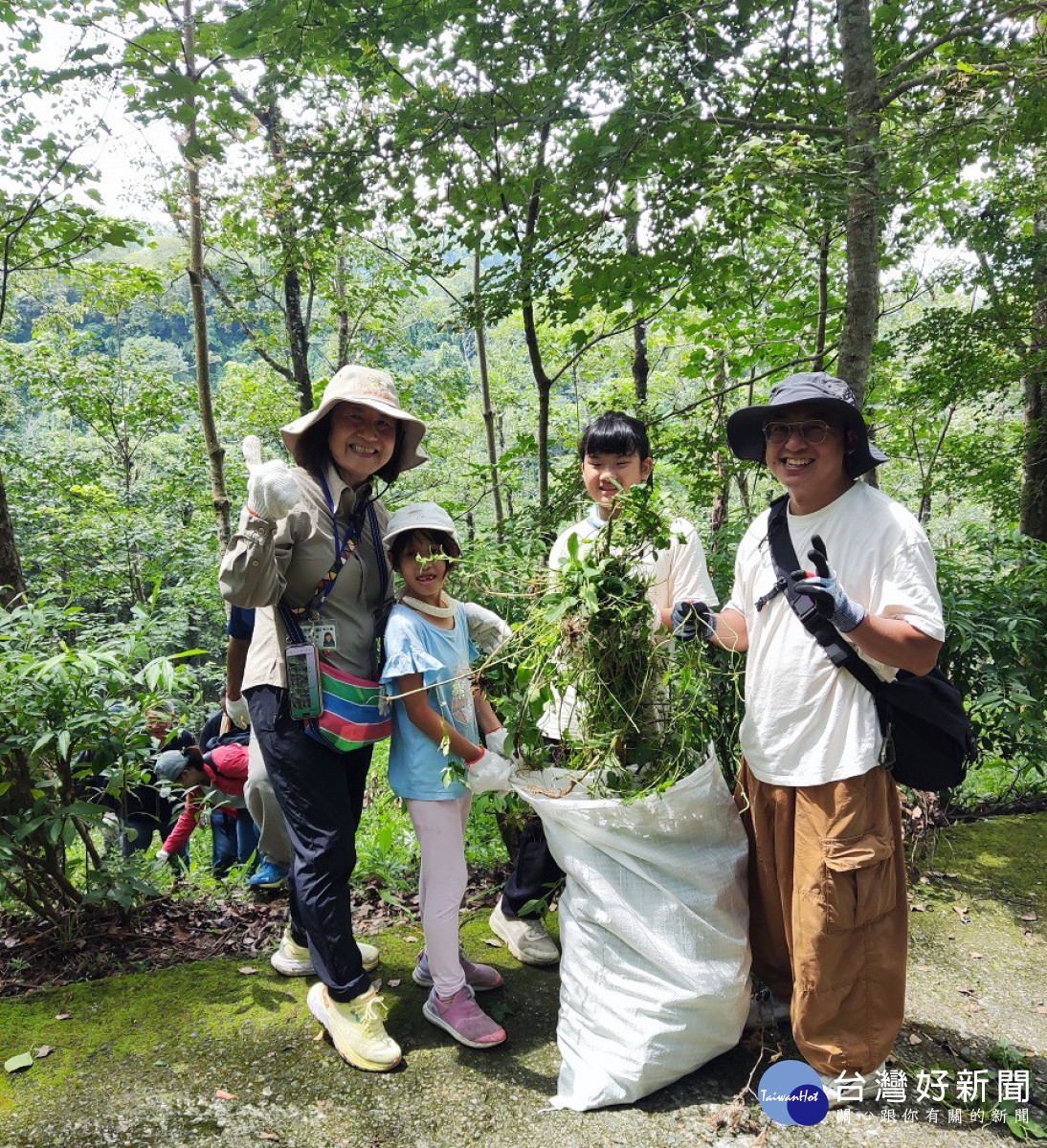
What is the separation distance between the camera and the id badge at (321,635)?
222 centimetres

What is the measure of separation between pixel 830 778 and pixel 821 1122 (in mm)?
994

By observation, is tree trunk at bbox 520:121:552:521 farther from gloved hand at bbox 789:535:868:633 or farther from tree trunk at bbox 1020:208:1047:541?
tree trunk at bbox 1020:208:1047:541

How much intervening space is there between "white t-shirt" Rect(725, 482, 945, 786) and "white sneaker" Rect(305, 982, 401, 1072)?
1.40 m

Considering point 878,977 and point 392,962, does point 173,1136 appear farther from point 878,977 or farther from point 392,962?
point 878,977

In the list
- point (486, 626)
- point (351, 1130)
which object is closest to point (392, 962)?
point (351, 1130)

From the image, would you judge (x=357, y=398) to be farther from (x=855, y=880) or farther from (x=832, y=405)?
(x=855, y=880)

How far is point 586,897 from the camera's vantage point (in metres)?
2.15

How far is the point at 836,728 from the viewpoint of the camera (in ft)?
6.40

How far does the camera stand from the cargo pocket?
1914 mm

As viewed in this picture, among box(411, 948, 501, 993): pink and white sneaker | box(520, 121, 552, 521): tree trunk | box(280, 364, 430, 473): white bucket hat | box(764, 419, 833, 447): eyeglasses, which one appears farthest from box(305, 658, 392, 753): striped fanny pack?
box(520, 121, 552, 521): tree trunk

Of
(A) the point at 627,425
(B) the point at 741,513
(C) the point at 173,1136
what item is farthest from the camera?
(B) the point at 741,513

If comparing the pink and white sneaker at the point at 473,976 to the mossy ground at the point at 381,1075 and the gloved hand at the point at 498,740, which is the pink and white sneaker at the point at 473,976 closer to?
the mossy ground at the point at 381,1075

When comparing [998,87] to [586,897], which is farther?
[998,87]

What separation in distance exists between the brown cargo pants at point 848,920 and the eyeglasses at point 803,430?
37.1 inches
